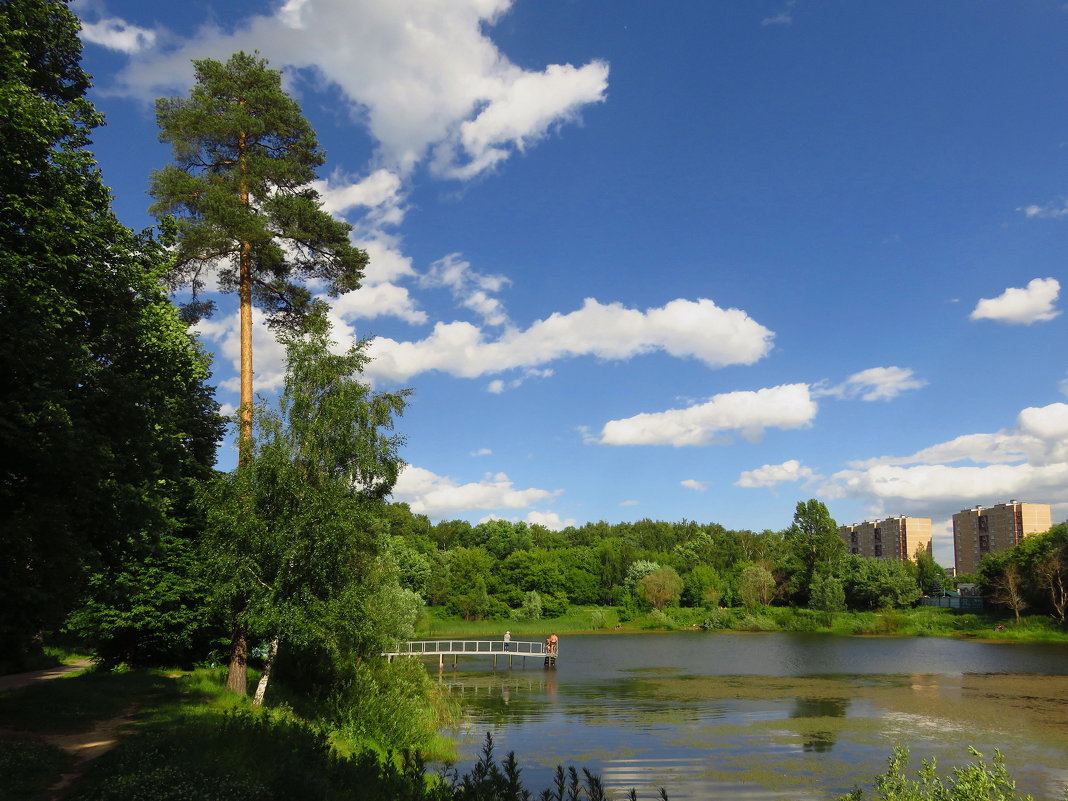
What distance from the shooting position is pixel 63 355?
11398mm

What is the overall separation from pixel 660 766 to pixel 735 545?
285 ft

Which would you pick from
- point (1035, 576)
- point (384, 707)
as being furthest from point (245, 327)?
point (1035, 576)

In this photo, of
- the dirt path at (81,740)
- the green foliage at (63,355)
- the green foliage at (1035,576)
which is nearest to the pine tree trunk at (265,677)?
the dirt path at (81,740)

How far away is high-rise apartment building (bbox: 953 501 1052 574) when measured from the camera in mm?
137125

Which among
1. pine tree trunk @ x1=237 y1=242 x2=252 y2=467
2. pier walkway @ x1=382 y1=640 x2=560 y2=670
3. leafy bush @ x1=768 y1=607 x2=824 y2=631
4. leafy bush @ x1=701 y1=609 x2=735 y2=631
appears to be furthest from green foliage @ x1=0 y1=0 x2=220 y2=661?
leafy bush @ x1=768 y1=607 x2=824 y2=631

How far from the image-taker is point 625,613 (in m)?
83.5

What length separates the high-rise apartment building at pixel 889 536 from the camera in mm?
170250

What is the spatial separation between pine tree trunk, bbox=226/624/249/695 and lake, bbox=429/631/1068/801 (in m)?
6.22

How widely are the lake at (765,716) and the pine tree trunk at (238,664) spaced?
6.22m

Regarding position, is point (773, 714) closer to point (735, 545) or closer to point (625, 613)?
point (625, 613)

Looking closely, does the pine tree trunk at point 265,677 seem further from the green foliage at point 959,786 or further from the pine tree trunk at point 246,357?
the green foliage at point 959,786

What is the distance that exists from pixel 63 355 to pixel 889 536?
19007cm

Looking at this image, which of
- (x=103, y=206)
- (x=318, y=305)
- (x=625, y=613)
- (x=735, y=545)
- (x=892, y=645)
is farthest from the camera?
(x=735, y=545)

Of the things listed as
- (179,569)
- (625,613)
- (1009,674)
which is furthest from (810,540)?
(179,569)
